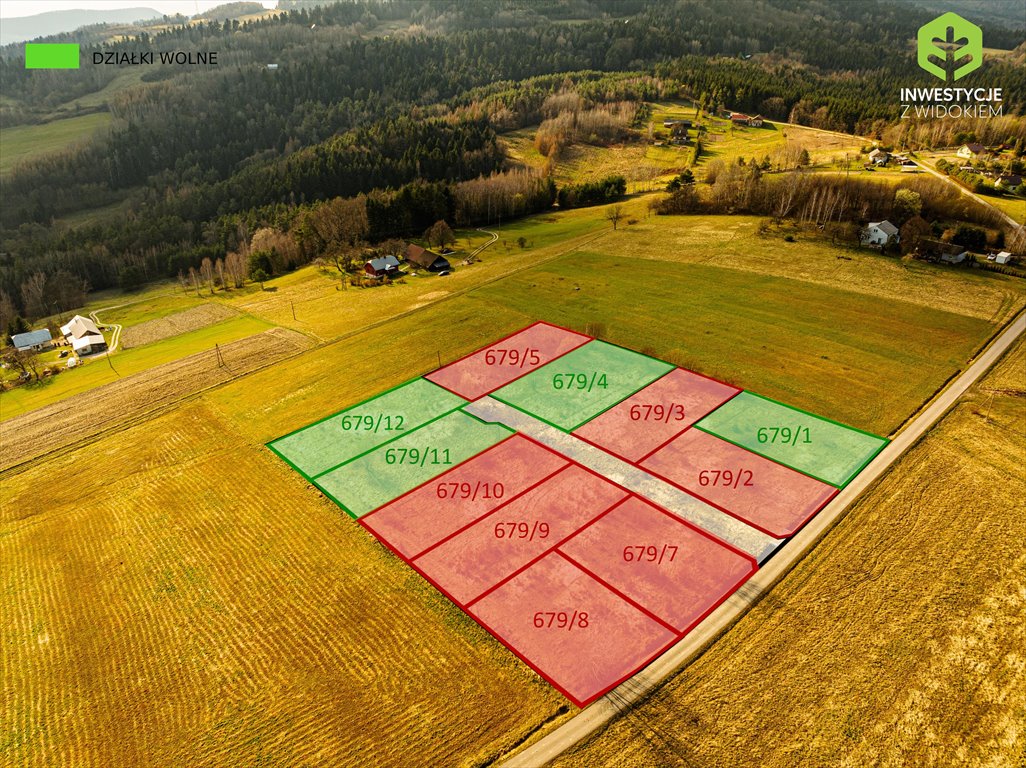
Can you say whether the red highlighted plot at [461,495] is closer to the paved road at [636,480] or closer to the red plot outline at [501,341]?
the paved road at [636,480]

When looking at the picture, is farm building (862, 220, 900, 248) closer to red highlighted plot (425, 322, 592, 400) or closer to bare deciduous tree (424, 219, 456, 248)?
red highlighted plot (425, 322, 592, 400)

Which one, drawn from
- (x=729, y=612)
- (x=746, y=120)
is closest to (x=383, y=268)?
(x=729, y=612)

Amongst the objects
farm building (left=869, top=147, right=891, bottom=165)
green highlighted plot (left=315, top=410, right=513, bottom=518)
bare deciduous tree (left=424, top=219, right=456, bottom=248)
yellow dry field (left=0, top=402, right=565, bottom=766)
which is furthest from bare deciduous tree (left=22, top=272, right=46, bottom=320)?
farm building (left=869, top=147, right=891, bottom=165)

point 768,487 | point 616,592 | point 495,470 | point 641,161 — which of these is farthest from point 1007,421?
point 641,161

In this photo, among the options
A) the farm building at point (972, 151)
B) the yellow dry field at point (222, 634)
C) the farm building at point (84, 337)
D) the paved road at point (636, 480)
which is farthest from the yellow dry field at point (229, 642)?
the farm building at point (972, 151)

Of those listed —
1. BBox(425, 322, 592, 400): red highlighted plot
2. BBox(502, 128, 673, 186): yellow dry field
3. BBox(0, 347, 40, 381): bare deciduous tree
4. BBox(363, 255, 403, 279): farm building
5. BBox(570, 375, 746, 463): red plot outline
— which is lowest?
BBox(0, 347, 40, 381): bare deciduous tree

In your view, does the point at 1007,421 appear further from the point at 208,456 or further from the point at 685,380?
the point at 208,456
